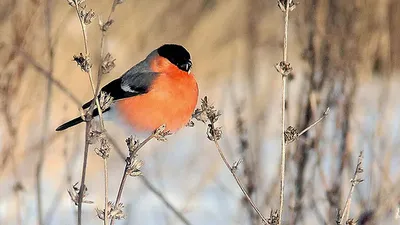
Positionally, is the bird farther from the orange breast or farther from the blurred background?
the blurred background

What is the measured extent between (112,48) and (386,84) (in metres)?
3.87

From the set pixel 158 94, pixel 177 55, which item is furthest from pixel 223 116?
pixel 158 94

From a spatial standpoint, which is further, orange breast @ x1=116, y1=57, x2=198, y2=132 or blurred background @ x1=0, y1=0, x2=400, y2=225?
blurred background @ x1=0, y1=0, x2=400, y2=225

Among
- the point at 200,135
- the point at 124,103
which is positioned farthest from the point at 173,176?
the point at 124,103

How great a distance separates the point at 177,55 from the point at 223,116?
2289 mm

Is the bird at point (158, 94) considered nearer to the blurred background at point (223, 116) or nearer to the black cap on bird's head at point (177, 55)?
the black cap on bird's head at point (177, 55)

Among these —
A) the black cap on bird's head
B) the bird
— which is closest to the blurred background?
the bird

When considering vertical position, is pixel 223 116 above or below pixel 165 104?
above

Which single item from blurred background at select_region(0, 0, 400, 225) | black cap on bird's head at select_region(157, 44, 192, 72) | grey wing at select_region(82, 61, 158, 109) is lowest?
grey wing at select_region(82, 61, 158, 109)

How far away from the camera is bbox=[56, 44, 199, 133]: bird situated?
6.59 ft

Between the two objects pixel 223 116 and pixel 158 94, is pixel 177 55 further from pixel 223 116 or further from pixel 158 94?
pixel 223 116

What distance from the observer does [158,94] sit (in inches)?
81.6

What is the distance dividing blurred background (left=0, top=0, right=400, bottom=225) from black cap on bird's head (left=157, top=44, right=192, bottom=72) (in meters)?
0.29

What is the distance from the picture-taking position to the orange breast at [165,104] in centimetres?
200
